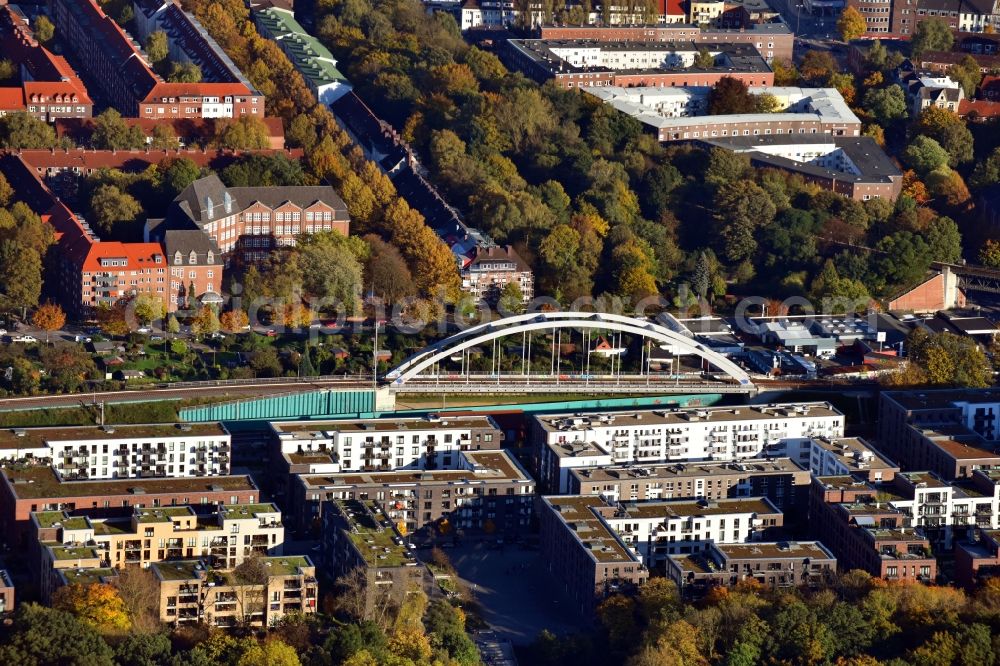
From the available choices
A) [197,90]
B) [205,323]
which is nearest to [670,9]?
[197,90]

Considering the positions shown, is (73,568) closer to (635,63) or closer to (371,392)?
(371,392)

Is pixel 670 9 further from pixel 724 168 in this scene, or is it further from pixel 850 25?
pixel 724 168

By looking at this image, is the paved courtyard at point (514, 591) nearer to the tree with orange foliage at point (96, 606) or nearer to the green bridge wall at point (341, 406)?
the green bridge wall at point (341, 406)

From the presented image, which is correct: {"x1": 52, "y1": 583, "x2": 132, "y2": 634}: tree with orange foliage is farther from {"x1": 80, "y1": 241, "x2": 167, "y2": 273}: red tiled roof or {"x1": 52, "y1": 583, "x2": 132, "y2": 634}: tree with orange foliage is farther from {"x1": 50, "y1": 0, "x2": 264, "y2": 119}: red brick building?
{"x1": 50, "y1": 0, "x2": 264, "y2": 119}: red brick building

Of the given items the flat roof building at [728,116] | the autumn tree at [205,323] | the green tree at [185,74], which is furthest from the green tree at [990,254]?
the green tree at [185,74]

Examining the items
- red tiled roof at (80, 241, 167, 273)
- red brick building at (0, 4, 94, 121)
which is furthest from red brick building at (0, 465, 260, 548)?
red brick building at (0, 4, 94, 121)

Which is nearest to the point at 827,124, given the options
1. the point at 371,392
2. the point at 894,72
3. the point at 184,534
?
the point at 894,72

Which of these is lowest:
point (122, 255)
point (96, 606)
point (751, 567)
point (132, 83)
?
point (751, 567)
